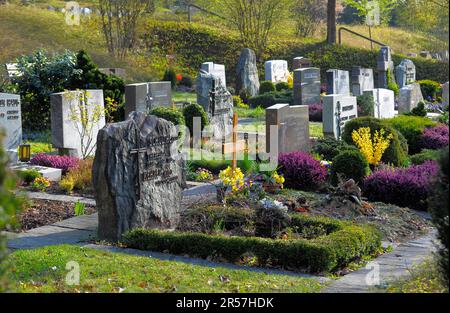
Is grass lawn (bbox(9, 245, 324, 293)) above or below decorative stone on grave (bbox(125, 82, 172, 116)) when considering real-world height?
below

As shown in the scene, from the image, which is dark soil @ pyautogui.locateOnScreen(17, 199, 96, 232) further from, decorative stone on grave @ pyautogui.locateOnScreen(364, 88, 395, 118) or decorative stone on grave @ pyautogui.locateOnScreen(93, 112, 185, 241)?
decorative stone on grave @ pyautogui.locateOnScreen(364, 88, 395, 118)

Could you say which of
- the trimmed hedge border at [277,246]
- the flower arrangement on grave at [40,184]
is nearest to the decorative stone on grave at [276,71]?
the flower arrangement on grave at [40,184]

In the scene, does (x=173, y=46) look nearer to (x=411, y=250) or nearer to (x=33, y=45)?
(x=33, y=45)

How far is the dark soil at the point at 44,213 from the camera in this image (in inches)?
494

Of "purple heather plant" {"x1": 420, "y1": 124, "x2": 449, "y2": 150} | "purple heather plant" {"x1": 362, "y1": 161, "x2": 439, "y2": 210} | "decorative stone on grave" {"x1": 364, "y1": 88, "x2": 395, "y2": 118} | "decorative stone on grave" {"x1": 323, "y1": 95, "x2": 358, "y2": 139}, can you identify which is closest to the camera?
"purple heather plant" {"x1": 362, "y1": 161, "x2": 439, "y2": 210}

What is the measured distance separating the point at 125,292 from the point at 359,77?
22814 millimetres

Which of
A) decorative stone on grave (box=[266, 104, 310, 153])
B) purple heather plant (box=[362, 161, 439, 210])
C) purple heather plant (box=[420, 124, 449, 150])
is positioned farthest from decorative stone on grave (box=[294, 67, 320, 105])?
purple heather plant (box=[362, 161, 439, 210])

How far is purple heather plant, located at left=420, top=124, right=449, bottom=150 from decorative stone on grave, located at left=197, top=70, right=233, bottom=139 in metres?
4.94

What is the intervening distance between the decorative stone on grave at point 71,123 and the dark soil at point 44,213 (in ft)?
13.8

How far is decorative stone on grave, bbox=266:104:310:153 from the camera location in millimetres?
16766

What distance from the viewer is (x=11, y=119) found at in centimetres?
1741

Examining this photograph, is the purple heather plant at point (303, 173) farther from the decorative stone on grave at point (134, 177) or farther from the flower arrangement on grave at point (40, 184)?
the flower arrangement on grave at point (40, 184)

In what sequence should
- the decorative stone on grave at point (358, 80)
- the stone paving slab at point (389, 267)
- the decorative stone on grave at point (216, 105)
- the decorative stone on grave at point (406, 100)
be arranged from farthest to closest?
the decorative stone on grave at point (358, 80) < the decorative stone on grave at point (406, 100) < the decorative stone on grave at point (216, 105) < the stone paving slab at point (389, 267)

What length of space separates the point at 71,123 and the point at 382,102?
10309 mm
